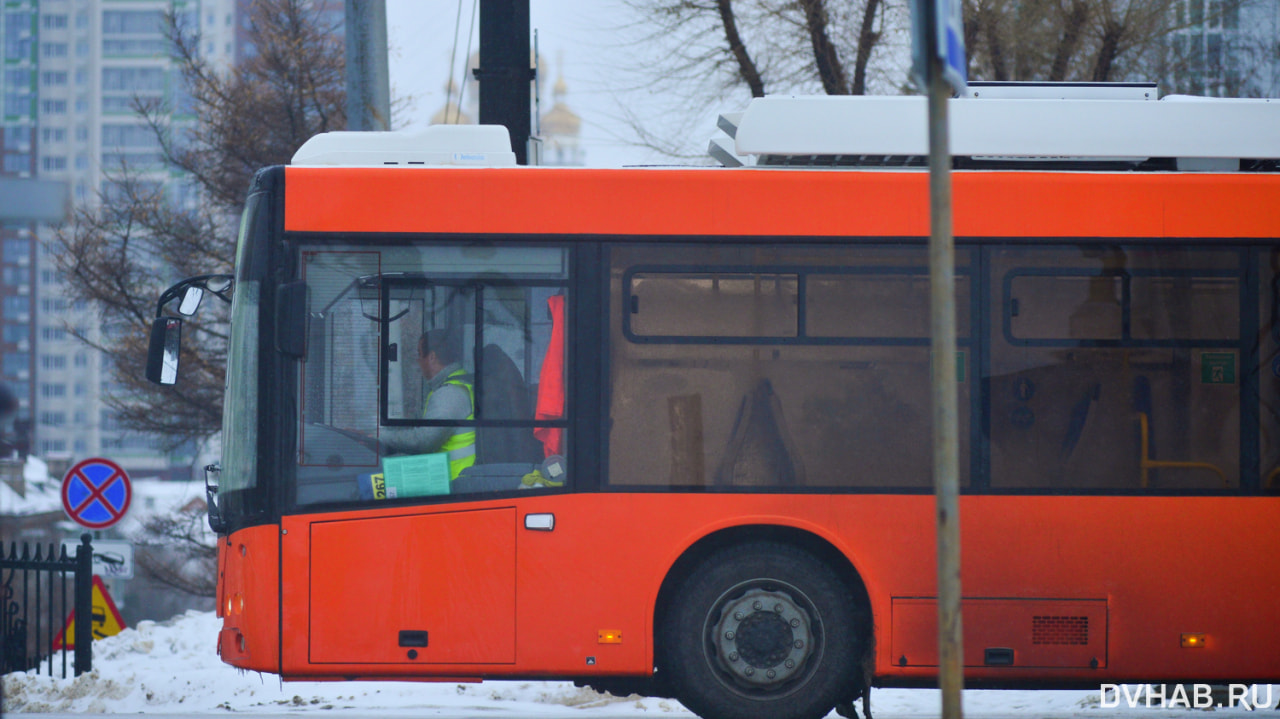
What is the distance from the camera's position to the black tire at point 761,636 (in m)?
5.51

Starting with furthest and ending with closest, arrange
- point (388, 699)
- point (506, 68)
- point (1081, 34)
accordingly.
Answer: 1. point (1081, 34)
2. point (506, 68)
3. point (388, 699)

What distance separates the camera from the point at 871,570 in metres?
5.47

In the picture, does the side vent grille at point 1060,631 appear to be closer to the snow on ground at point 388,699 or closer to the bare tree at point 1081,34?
the snow on ground at point 388,699

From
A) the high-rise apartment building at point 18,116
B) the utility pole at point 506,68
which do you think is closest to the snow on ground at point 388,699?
the utility pole at point 506,68

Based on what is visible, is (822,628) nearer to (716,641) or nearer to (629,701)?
(716,641)

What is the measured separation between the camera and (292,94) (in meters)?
15.8

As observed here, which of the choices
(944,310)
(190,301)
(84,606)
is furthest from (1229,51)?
(84,606)

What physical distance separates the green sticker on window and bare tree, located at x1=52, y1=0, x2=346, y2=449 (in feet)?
41.3

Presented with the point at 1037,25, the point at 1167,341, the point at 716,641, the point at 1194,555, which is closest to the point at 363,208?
the point at 716,641

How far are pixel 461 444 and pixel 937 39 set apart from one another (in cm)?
308

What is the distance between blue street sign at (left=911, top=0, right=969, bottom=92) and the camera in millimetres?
3438

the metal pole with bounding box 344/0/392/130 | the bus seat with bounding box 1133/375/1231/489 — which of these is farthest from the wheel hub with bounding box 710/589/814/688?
the metal pole with bounding box 344/0/392/130

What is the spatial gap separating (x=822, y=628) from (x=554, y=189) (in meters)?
2.52

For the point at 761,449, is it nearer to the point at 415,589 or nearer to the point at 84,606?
the point at 415,589
